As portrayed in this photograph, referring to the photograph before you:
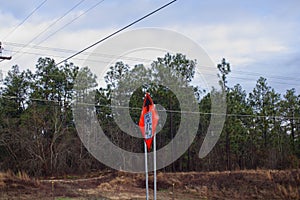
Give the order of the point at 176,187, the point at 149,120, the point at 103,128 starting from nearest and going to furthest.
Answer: the point at 149,120, the point at 176,187, the point at 103,128

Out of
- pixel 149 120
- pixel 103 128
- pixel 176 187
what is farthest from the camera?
pixel 103 128

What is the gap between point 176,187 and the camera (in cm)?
2380

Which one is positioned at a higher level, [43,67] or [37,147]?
[43,67]

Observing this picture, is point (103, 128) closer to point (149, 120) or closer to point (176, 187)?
point (176, 187)

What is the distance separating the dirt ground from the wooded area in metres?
5.79

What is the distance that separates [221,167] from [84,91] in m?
14.4

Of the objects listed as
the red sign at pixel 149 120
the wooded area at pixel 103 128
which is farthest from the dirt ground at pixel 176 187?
the red sign at pixel 149 120

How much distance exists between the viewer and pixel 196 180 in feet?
80.6

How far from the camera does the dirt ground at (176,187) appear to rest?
64.1ft

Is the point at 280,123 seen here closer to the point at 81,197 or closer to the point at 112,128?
the point at 112,128

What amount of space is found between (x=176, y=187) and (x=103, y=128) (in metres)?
11.1

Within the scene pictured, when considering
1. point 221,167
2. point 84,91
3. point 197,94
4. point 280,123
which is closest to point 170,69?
point 197,94

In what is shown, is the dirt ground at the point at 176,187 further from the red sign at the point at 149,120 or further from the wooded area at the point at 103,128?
the red sign at the point at 149,120

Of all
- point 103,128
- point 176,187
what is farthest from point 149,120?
point 103,128
